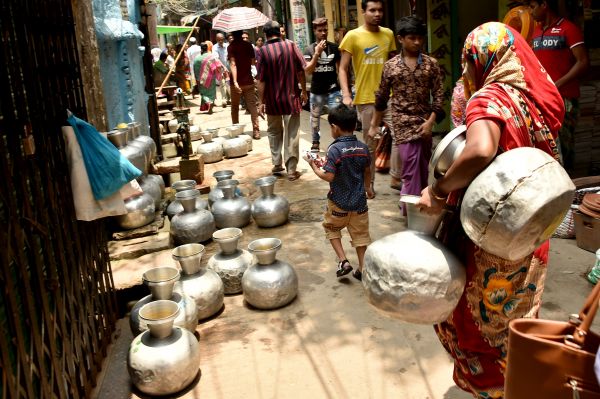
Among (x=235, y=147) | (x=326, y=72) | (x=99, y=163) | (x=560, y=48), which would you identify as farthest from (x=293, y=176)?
(x=99, y=163)

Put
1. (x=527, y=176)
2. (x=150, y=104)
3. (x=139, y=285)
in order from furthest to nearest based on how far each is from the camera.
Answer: (x=150, y=104), (x=139, y=285), (x=527, y=176)

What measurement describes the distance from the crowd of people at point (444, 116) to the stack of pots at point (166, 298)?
4.48 ft

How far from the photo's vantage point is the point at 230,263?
4520mm

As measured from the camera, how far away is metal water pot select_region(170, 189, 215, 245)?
210 inches

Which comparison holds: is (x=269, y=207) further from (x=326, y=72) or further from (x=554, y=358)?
(x=554, y=358)

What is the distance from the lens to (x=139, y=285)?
454cm

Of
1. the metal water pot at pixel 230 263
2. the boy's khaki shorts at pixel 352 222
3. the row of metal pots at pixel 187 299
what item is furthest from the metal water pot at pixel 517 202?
the metal water pot at pixel 230 263

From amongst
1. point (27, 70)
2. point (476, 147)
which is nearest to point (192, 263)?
point (27, 70)

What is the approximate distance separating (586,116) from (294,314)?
13.1ft

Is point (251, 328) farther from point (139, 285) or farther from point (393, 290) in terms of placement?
point (393, 290)

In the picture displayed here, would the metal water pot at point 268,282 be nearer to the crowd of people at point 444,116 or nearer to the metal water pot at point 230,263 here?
the metal water pot at point 230,263

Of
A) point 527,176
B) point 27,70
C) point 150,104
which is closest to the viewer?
point 527,176

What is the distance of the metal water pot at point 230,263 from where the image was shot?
4512 mm

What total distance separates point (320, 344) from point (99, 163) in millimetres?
1881
